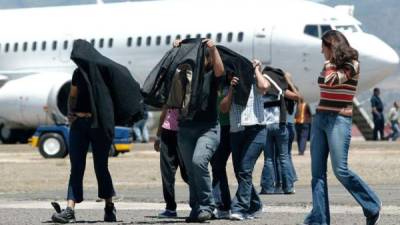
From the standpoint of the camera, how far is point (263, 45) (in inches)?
1460

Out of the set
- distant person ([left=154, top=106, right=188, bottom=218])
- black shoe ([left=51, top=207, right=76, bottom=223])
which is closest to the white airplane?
distant person ([left=154, top=106, right=188, bottom=218])

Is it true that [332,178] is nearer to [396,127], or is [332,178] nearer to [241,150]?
[241,150]

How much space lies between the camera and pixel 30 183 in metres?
21.4

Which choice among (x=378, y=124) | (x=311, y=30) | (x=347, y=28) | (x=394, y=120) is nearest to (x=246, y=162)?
(x=311, y=30)

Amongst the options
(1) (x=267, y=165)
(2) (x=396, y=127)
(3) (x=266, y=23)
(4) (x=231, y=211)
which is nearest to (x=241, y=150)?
(4) (x=231, y=211)

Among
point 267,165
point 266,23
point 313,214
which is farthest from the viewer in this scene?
point 266,23

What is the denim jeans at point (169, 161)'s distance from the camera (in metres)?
14.8

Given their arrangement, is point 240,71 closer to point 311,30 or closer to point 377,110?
point 311,30

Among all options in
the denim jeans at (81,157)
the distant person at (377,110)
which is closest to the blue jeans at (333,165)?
the denim jeans at (81,157)

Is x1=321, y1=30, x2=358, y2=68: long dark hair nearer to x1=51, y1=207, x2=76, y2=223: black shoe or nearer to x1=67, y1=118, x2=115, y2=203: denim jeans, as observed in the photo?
x1=67, y1=118, x2=115, y2=203: denim jeans

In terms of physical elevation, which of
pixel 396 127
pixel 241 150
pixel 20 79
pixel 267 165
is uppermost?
pixel 241 150

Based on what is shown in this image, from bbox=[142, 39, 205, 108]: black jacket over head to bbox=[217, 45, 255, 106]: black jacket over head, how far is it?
0.35 m

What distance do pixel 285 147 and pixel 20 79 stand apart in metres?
22.8

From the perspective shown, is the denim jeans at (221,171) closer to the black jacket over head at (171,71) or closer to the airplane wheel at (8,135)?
the black jacket over head at (171,71)
